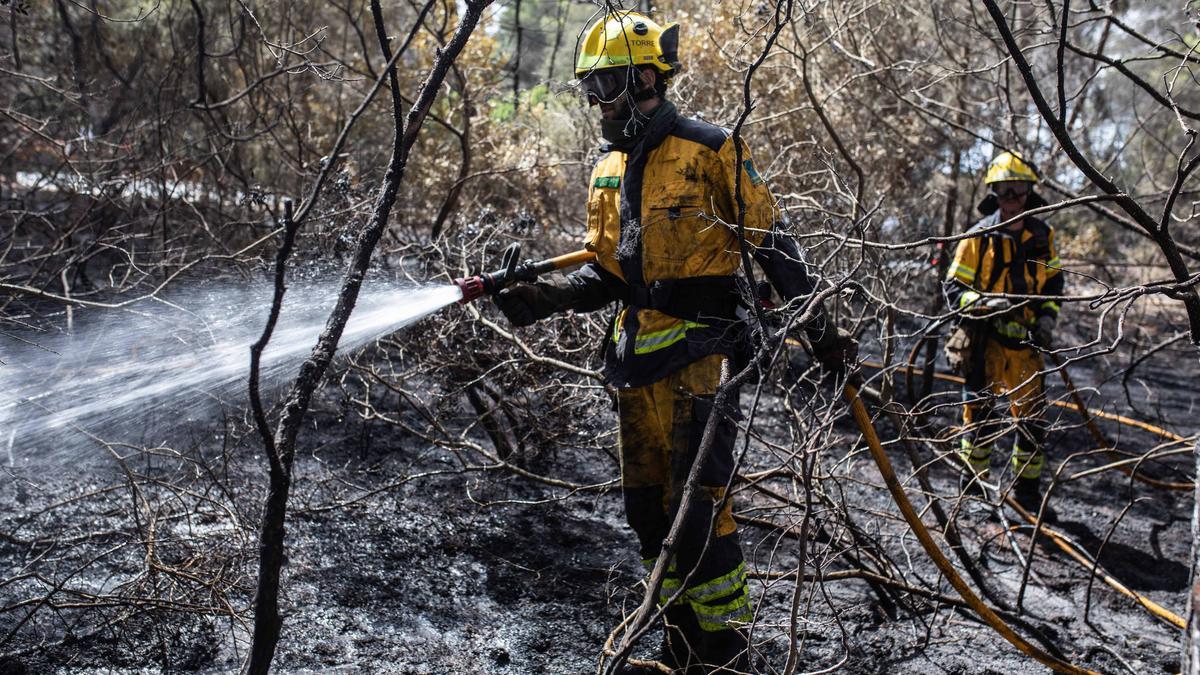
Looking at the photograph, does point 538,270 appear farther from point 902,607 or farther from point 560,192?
point 560,192

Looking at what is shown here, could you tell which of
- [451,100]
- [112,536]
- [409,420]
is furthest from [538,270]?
[451,100]

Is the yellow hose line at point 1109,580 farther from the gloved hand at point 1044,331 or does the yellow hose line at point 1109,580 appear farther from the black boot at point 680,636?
the black boot at point 680,636

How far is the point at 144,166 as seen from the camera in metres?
7.81

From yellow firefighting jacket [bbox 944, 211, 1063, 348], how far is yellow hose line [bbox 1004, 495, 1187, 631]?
1.02m

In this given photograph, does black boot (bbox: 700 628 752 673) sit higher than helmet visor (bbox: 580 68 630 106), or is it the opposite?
helmet visor (bbox: 580 68 630 106)

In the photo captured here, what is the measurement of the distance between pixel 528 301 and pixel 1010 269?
127 inches

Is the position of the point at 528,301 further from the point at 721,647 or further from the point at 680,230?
the point at 721,647

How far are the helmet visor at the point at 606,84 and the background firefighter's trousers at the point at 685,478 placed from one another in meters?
0.99

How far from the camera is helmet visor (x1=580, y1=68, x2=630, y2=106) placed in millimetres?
3238

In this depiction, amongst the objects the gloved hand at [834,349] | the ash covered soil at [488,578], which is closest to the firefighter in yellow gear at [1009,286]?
the ash covered soil at [488,578]

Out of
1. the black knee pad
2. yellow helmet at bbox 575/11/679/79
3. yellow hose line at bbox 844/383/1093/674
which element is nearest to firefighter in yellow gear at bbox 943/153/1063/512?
yellow hose line at bbox 844/383/1093/674

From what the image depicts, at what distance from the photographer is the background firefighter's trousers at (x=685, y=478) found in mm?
3127

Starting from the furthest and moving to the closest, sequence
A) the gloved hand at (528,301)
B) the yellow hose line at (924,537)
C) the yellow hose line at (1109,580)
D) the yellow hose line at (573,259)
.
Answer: the yellow hose line at (1109,580) → the yellow hose line at (573,259) → the gloved hand at (528,301) → the yellow hose line at (924,537)

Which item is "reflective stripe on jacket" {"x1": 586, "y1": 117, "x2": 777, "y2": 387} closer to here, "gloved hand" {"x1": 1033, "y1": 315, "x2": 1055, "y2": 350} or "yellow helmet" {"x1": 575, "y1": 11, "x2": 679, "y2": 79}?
"yellow helmet" {"x1": 575, "y1": 11, "x2": 679, "y2": 79}
